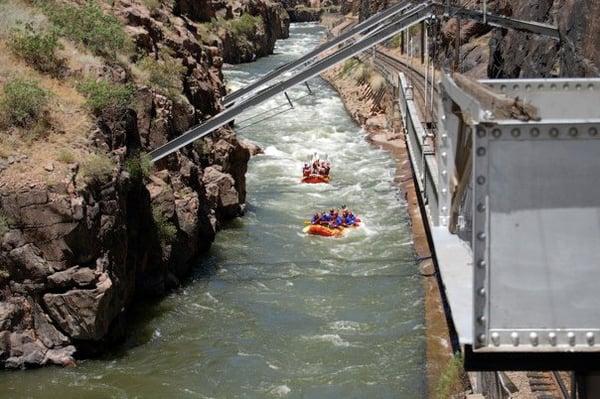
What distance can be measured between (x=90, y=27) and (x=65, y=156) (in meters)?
5.55

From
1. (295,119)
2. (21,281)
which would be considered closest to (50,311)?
(21,281)

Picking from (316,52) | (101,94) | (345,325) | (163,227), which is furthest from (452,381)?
(316,52)

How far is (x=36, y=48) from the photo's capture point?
736 inches

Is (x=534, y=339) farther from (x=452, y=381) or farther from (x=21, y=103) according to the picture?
(x=21, y=103)

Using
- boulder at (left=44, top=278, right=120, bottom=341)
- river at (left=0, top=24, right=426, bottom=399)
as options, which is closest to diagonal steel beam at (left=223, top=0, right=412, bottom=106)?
river at (left=0, top=24, right=426, bottom=399)

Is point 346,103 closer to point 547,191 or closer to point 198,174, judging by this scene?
point 198,174

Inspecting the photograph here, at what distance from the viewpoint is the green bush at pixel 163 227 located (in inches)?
763

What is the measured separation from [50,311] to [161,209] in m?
4.81

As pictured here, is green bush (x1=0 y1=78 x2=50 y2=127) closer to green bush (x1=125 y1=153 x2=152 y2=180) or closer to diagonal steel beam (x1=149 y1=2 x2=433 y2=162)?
green bush (x1=125 y1=153 x2=152 y2=180)

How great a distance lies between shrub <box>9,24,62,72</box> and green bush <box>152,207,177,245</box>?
3.91 metres

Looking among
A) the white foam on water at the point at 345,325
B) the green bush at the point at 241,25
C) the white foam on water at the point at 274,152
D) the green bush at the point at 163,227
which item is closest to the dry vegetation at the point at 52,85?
the green bush at the point at 163,227

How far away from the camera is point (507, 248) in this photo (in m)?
5.48

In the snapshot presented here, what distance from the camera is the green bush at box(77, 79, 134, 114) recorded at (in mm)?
18016

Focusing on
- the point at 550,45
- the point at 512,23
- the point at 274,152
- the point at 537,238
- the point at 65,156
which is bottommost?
the point at 274,152
